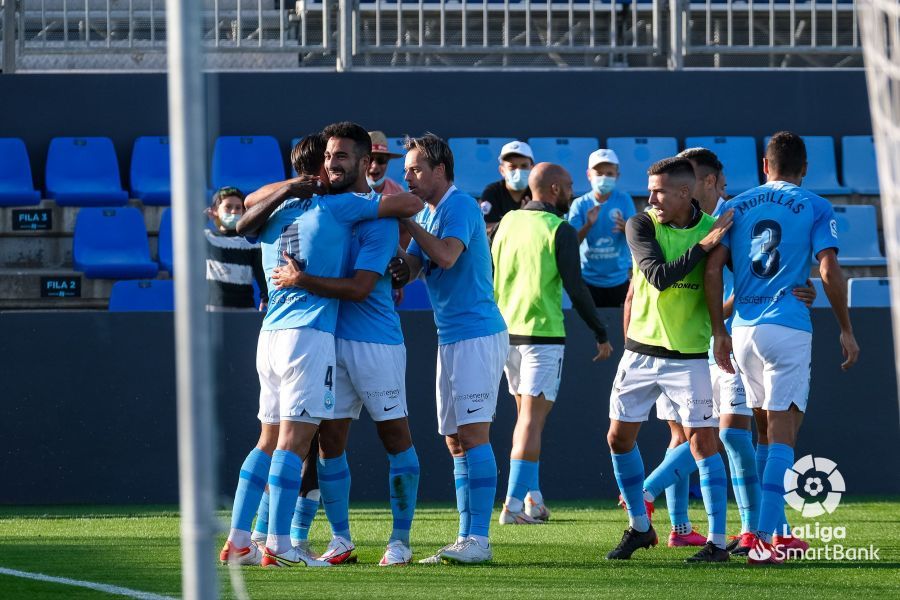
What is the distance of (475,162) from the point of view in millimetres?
12578

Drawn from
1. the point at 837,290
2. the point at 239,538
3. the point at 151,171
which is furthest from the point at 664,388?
the point at 151,171

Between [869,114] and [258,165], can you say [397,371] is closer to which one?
[258,165]

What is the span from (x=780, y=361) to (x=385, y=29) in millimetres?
8269

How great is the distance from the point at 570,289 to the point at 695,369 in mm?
1843

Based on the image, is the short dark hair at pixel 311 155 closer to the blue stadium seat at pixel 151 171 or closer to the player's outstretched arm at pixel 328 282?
the player's outstretched arm at pixel 328 282

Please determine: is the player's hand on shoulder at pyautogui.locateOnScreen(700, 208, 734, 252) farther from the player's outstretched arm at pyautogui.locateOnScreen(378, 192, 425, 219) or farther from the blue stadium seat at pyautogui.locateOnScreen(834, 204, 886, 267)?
the blue stadium seat at pyautogui.locateOnScreen(834, 204, 886, 267)

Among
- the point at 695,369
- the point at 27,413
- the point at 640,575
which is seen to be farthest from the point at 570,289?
the point at 27,413

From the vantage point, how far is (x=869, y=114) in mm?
13211

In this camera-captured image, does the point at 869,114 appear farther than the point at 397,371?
Yes

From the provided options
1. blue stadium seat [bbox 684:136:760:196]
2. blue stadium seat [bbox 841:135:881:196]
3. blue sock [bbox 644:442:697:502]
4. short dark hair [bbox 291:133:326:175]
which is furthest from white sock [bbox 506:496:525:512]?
blue stadium seat [bbox 841:135:881:196]

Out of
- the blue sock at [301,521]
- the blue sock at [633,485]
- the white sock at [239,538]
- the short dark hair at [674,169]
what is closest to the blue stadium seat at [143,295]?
the blue sock at [301,521]

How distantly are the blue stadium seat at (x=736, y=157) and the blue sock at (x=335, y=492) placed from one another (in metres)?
7.01

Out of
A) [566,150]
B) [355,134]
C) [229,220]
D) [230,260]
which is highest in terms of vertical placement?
[566,150]

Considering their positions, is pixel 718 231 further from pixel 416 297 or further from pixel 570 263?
pixel 416 297
